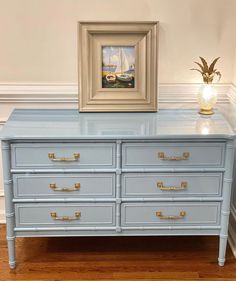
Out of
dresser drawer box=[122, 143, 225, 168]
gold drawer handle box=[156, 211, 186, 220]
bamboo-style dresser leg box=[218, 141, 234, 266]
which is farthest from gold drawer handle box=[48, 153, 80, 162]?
bamboo-style dresser leg box=[218, 141, 234, 266]

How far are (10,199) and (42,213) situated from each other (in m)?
0.18

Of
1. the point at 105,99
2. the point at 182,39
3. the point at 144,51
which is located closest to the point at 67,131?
the point at 105,99

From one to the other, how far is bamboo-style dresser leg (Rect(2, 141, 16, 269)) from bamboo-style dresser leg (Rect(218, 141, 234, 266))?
3.46 ft

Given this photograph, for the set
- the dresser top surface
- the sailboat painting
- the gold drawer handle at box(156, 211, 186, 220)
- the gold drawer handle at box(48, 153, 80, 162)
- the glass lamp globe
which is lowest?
the gold drawer handle at box(156, 211, 186, 220)

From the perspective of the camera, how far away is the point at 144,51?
9.25 feet

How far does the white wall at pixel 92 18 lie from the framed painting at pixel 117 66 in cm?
6

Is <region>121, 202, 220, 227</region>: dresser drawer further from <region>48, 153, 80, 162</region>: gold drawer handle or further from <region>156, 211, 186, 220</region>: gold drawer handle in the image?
<region>48, 153, 80, 162</region>: gold drawer handle

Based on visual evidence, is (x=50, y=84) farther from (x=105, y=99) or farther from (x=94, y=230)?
(x=94, y=230)

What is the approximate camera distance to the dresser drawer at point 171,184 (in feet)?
8.39

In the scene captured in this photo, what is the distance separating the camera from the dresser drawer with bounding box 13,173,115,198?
8.34 feet

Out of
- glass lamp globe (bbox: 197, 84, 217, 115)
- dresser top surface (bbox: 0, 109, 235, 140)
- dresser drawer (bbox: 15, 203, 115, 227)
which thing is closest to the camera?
dresser top surface (bbox: 0, 109, 235, 140)

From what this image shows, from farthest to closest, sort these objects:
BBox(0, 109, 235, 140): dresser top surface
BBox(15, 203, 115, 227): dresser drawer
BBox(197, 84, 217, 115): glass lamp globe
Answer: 1. BBox(197, 84, 217, 115): glass lamp globe
2. BBox(15, 203, 115, 227): dresser drawer
3. BBox(0, 109, 235, 140): dresser top surface

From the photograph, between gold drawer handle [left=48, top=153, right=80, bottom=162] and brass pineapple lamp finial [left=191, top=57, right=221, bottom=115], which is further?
brass pineapple lamp finial [left=191, top=57, right=221, bottom=115]

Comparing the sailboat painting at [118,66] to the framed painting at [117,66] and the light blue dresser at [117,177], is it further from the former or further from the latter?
the light blue dresser at [117,177]
